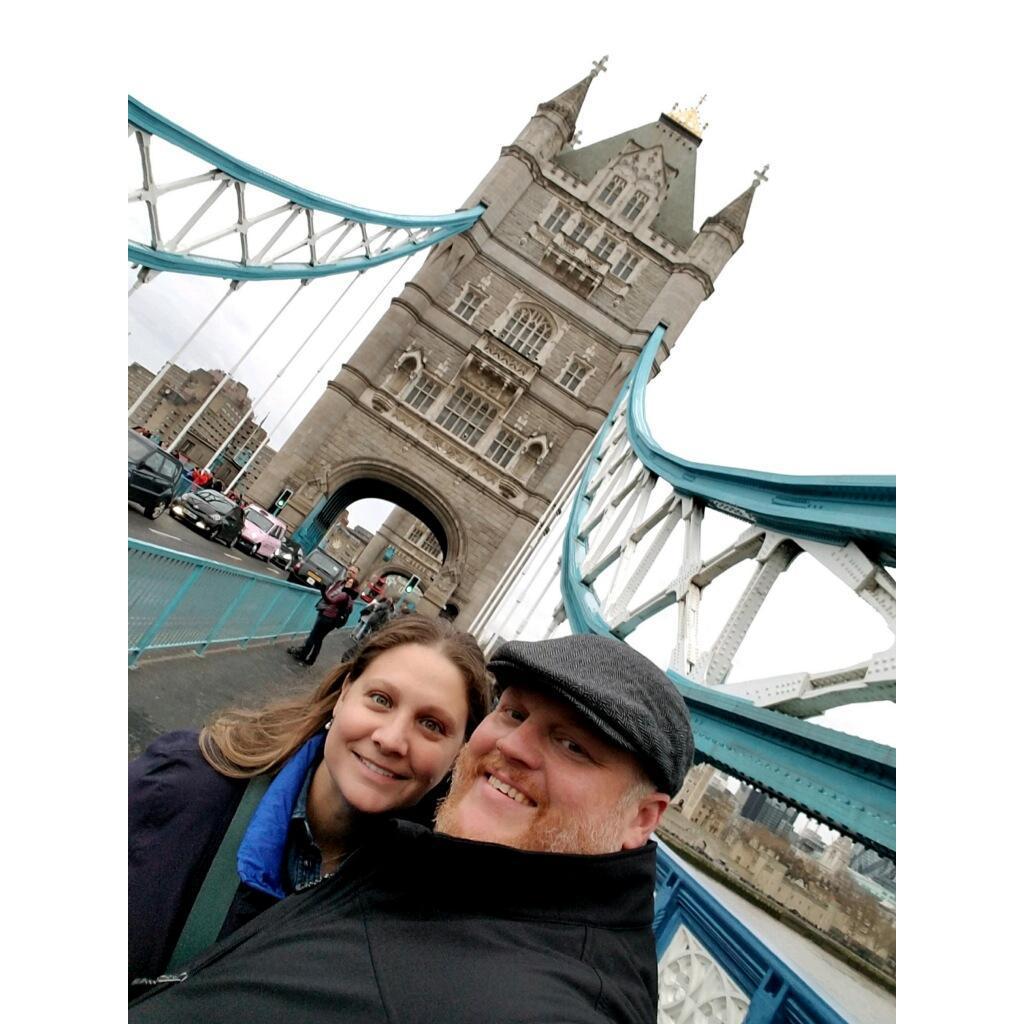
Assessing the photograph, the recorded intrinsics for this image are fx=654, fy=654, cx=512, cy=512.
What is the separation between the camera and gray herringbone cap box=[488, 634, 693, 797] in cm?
128

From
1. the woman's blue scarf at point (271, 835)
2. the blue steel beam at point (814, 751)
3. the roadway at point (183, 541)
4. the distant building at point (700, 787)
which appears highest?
the blue steel beam at point (814, 751)

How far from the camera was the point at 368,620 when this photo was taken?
13102 mm

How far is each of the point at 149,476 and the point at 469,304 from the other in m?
15.8

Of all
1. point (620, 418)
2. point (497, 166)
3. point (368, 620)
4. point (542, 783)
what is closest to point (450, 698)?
point (542, 783)

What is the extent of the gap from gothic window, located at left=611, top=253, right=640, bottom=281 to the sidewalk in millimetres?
22683

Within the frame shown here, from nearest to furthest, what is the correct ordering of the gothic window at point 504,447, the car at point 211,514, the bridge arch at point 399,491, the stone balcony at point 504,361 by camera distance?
the car at point 211,514, the bridge arch at point 399,491, the stone balcony at point 504,361, the gothic window at point 504,447

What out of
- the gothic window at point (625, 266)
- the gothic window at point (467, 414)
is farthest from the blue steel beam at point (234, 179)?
the gothic window at point (625, 266)

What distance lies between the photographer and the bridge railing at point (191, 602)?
4473 millimetres

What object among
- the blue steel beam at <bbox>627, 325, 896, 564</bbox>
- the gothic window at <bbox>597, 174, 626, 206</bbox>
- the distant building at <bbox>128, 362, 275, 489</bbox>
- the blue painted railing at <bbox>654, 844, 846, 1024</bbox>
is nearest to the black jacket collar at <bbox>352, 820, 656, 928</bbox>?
the blue painted railing at <bbox>654, 844, 846, 1024</bbox>

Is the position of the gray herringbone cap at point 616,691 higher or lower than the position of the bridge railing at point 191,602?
higher

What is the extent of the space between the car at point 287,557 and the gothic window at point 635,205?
63.5ft

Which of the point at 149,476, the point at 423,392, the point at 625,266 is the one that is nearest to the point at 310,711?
the point at 149,476

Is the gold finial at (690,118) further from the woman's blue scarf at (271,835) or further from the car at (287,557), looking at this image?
the woman's blue scarf at (271,835)

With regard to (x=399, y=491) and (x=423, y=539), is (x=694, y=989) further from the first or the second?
(x=423, y=539)
